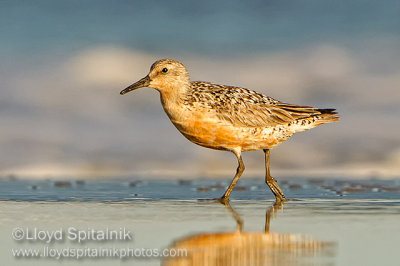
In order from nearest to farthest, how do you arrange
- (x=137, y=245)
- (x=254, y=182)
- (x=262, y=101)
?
(x=137, y=245) < (x=262, y=101) < (x=254, y=182)

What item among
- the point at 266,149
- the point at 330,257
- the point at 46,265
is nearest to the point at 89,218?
the point at 46,265

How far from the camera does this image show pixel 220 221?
7.38 metres

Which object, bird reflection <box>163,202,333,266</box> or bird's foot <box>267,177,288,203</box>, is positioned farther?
bird's foot <box>267,177,288,203</box>

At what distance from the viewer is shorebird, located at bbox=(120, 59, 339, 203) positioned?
402 inches

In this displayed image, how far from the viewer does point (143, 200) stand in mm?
9531

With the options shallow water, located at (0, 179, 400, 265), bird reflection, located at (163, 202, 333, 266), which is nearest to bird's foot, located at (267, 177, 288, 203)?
shallow water, located at (0, 179, 400, 265)

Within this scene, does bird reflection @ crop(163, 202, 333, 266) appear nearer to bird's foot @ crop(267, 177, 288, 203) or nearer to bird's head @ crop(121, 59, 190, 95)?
bird's foot @ crop(267, 177, 288, 203)

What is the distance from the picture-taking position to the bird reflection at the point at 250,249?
539 cm

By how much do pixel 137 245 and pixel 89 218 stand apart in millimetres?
1801

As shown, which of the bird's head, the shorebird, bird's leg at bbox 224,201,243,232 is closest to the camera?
bird's leg at bbox 224,201,243,232

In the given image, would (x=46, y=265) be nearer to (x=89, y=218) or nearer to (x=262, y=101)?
(x=89, y=218)

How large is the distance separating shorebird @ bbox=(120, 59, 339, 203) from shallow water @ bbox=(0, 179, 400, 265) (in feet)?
2.44

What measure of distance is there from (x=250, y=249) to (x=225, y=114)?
15.5ft

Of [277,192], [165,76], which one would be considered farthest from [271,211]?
[165,76]
